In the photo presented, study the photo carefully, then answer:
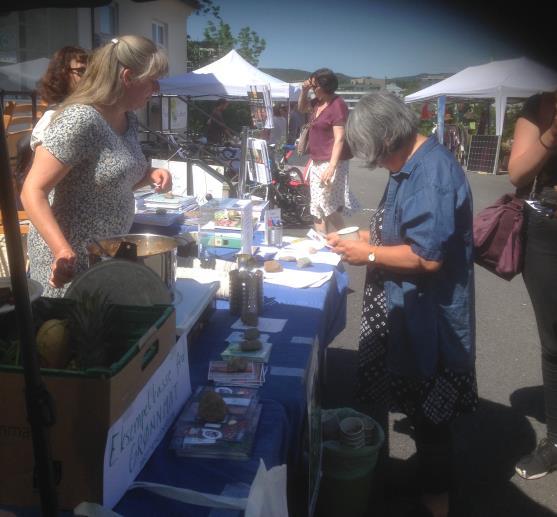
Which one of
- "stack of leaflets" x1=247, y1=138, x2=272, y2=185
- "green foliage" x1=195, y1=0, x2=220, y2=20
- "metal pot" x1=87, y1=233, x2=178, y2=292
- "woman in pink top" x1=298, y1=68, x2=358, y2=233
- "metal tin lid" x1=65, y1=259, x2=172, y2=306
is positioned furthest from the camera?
"woman in pink top" x1=298, y1=68, x2=358, y2=233

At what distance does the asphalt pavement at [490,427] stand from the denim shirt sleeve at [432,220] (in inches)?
15.9

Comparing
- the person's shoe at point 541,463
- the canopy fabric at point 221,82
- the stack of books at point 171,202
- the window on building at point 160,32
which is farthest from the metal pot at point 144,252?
the window on building at point 160,32

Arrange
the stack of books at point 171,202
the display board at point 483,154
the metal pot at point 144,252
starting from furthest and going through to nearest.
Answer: the display board at point 483,154
the stack of books at point 171,202
the metal pot at point 144,252

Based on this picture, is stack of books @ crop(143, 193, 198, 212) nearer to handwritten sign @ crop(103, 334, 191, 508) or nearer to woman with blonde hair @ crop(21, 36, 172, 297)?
woman with blonde hair @ crop(21, 36, 172, 297)

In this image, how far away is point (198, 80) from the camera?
9.10m

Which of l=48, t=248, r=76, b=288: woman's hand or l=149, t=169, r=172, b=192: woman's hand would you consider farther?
l=149, t=169, r=172, b=192: woman's hand

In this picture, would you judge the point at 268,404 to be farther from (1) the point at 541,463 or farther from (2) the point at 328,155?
(2) the point at 328,155

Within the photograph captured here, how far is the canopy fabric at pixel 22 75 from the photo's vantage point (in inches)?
287

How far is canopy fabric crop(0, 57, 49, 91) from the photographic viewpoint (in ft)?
23.9

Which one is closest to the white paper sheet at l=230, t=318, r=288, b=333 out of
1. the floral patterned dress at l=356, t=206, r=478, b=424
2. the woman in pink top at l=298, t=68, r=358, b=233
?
the floral patterned dress at l=356, t=206, r=478, b=424

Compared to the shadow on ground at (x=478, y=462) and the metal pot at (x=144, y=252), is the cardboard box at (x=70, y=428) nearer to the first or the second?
the metal pot at (x=144, y=252)

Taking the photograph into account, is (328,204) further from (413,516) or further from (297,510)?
(297,510)

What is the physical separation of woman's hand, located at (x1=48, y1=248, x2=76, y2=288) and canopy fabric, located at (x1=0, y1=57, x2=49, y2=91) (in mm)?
6457

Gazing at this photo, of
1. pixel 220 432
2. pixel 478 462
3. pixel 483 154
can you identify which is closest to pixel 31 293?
pixel 220 432
